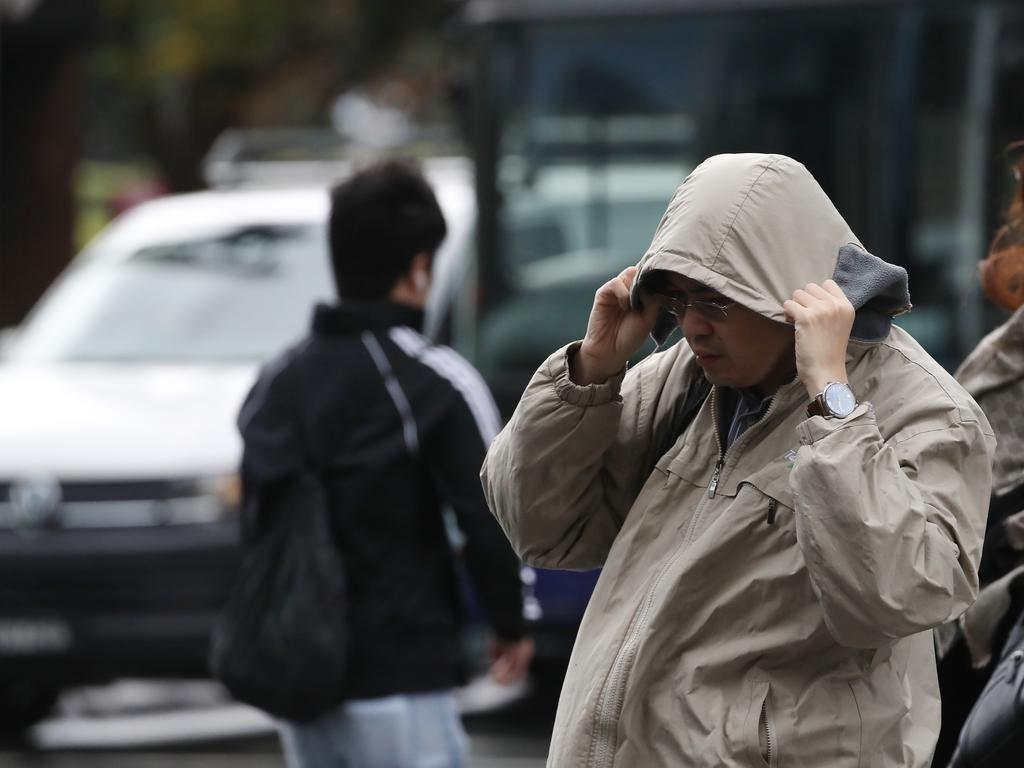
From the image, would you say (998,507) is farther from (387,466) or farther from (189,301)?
(189,301)

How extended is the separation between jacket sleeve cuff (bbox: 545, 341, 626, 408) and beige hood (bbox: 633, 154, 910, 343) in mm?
226

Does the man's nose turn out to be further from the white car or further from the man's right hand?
the white car

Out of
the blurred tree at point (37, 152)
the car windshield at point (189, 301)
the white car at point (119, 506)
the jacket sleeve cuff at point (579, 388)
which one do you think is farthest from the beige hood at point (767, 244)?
the blurred tree at point (37, 152)

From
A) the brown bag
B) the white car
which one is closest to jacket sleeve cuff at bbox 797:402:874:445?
the brown bag

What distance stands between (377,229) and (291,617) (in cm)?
79

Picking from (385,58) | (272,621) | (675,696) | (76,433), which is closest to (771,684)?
(675,696)

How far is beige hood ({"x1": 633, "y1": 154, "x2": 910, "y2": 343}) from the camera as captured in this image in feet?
7.93

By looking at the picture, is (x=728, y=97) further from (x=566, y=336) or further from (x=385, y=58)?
(x=385, y=58)

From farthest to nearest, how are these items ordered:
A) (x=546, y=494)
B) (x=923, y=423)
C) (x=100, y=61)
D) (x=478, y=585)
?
(x=100, y=61) < (x=478, y=585) < (x=546, y=494) < (x=923, y=423)

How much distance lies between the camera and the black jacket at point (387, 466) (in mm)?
3730

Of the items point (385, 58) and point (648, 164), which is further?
point (385, 58)

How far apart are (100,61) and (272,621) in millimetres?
16473

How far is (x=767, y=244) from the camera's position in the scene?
2422 millimetres

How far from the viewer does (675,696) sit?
2445 millimetres
